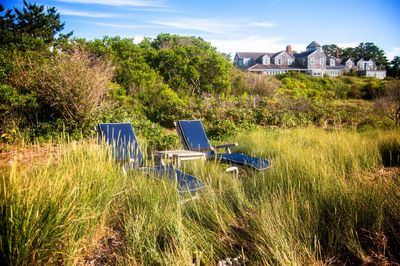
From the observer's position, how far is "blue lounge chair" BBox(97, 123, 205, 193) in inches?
144

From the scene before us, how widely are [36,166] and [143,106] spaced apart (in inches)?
340

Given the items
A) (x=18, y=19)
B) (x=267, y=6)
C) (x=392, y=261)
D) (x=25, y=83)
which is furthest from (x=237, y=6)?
(x=392, y=261)

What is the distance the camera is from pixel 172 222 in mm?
2449

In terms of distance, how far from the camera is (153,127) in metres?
9.41

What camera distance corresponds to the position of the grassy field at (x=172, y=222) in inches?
79.9

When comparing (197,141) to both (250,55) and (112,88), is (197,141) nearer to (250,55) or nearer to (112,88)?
(112,88)

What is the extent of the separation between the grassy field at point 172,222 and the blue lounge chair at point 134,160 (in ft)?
1.10

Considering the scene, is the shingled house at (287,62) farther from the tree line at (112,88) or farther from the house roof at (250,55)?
the tree line at (112,88)

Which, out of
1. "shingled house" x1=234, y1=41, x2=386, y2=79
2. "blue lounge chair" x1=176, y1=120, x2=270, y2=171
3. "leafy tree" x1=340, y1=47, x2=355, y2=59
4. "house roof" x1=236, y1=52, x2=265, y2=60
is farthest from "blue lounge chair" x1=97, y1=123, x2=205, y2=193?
"leafy tree" x1=340, y1=47, x2=355, y2=59

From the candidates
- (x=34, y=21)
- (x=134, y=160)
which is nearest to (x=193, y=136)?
(x=134, y=160)

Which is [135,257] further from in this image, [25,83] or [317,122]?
[317,122]

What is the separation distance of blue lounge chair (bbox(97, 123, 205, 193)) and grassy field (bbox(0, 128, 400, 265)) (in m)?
0.34

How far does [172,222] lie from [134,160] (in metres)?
1.99

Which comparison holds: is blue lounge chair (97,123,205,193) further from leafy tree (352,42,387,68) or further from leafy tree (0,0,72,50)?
leafy tree (352,42,387,68)
